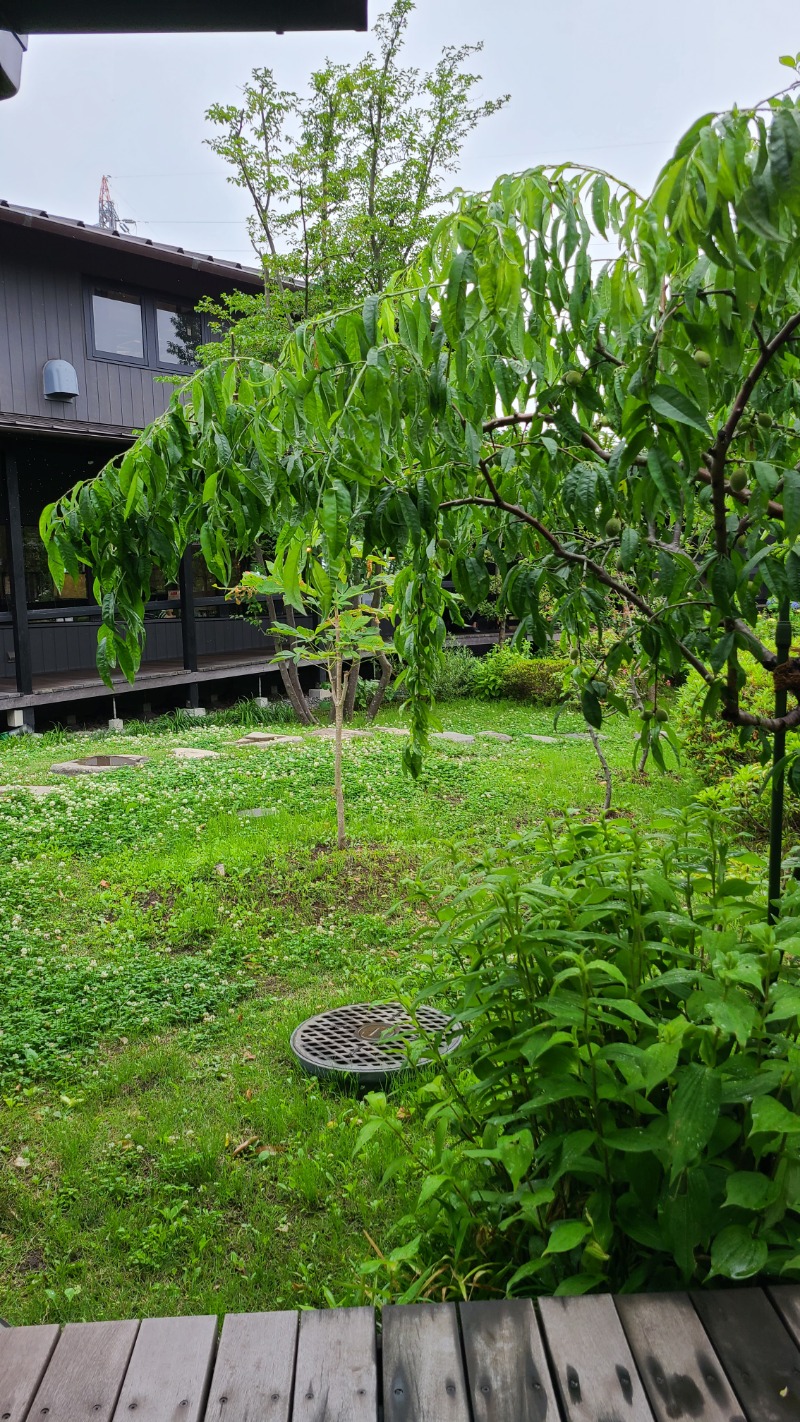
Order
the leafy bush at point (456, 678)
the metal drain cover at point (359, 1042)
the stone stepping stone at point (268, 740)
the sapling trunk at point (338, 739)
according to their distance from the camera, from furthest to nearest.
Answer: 1. the leafy bush at point (456, 678)
2. the stone stepping stone at point (268, 740)
3. the sapling trunk at point (338, 739)
4. the metal drain cover at point (359, 1042)

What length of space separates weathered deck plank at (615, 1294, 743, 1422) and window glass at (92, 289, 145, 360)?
14.9 metres

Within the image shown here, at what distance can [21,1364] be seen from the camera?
65.7 inches

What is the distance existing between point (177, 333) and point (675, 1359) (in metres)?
15.9

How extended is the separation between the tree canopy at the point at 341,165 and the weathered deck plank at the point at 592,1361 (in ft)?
35.2

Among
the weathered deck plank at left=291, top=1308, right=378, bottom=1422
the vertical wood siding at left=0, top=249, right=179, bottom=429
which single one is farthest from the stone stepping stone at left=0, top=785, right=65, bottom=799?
the weathered deck plank at left=291, top=1308, right=378, bottom=1422

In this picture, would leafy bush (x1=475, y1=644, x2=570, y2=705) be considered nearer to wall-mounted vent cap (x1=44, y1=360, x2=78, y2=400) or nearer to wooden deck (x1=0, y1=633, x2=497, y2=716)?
wooden deck (x1=0, y1=633, x2=497, y2=716)

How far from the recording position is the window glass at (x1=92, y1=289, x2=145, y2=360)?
14234 millimetres

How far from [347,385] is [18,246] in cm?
1322

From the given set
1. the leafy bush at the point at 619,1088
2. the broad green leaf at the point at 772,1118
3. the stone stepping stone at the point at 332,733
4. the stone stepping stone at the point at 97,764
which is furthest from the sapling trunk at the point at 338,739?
the broad green leaf at the point at 772,1118

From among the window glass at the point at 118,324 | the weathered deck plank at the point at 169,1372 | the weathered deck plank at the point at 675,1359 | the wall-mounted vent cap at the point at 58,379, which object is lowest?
the weathered deck plank at the point at 169,1372

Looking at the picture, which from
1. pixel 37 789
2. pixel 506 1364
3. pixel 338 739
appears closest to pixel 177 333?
pixel 37 789

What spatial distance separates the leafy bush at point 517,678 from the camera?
14.4 metres

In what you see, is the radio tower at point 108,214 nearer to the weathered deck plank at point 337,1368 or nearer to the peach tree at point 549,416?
the peach tree at point 549,416

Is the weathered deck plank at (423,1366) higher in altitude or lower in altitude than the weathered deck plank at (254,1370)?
higher
